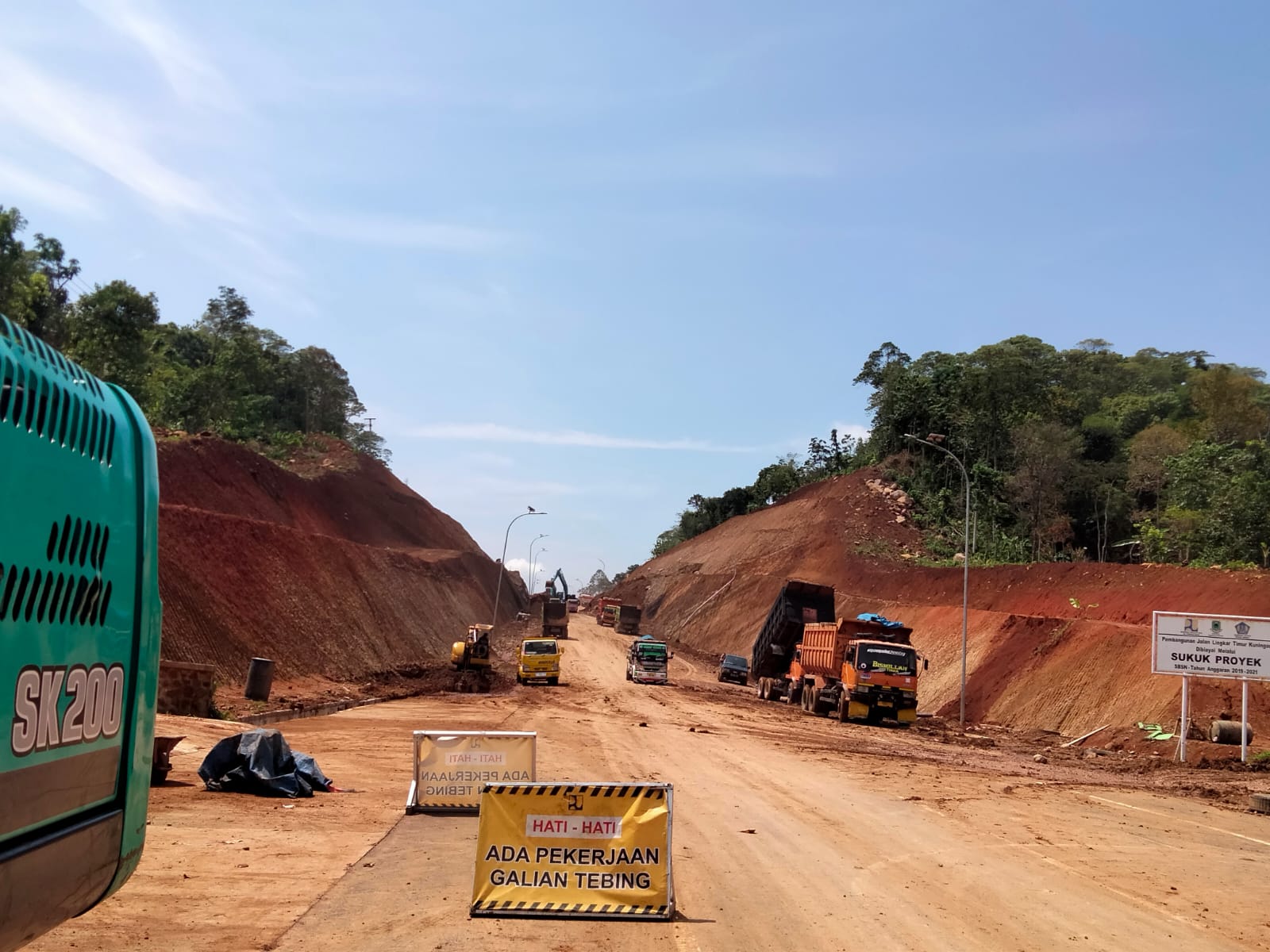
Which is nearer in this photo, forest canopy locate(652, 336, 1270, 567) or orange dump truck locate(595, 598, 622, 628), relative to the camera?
forest canopy locate(652, 336, 1270, 567)

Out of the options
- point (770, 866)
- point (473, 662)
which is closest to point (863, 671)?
point (473, 662)

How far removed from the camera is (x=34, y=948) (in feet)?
27.6

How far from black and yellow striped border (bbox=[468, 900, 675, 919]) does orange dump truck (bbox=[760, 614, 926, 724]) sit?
28743 mm

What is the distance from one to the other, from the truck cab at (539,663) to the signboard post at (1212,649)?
27.4 m

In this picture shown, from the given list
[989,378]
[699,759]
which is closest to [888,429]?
[989,378]

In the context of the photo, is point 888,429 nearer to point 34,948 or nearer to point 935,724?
point 935,724

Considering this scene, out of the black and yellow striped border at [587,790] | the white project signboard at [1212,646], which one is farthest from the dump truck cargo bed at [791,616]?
the black and yellow striped border at [587,790]

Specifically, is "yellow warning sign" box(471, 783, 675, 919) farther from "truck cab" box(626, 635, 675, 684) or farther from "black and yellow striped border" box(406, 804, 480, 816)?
"truck cab" box(626, 635, 675, 684)

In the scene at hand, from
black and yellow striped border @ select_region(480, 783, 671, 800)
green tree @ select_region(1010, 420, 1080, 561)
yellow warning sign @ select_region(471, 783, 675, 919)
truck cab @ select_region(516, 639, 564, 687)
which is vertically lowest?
truck cab @ select_region(516, 639, 564, 687)

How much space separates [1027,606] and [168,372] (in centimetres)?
5169

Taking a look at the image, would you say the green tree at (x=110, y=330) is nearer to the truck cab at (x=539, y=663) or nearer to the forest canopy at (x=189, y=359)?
the forest canopy at (x=189, y=359)

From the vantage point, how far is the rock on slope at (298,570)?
3869 cm

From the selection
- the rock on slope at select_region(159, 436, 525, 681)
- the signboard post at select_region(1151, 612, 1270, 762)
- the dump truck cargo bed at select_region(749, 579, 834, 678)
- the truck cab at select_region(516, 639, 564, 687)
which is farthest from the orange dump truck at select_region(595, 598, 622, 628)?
the signboard post at select_region(1151, 612, 1270, 762)

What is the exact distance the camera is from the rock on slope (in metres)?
38.7
